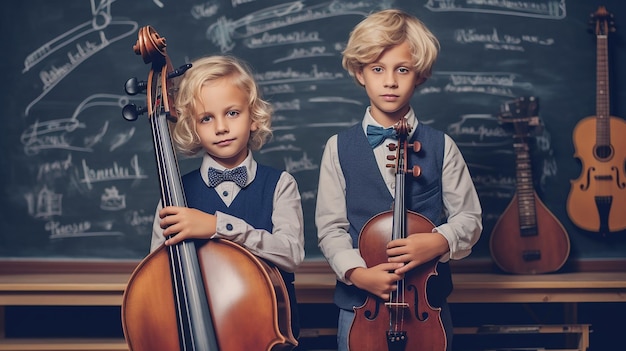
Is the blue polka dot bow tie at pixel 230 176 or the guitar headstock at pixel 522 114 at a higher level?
the guitar headstock at pixel 522 114

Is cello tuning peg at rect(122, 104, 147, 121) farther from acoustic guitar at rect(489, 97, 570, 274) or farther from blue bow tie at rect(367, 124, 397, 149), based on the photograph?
acoustic guitar at rect(489, 97, 570, 274)

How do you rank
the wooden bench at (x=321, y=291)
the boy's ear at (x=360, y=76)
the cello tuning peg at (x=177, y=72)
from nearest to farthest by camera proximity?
the cello tuning peg at (x=177, y=72)
the boy's ear at (x=360, y=76)
the wooden bench at (x=321, y=291)

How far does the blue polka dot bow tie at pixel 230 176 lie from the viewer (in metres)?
2.35

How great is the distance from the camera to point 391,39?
2395 millimetres

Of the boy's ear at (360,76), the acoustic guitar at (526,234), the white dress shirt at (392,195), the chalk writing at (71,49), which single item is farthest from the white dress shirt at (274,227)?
the chalk writing at (71,49)

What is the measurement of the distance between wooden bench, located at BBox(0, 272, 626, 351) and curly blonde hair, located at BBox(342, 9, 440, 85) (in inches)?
40.1

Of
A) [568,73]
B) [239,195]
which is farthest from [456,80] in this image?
[239,195]

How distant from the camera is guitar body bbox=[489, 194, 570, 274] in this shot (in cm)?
328

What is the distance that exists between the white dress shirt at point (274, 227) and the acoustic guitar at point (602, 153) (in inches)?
60.7

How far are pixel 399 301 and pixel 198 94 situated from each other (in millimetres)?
840

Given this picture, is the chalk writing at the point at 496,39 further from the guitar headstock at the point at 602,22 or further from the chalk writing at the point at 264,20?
the chalk writing at the point at 264,20

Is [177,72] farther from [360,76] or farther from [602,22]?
[602,22]

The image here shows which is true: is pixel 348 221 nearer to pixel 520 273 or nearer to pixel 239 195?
pixel 239 195

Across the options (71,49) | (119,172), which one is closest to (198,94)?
(119,172)
